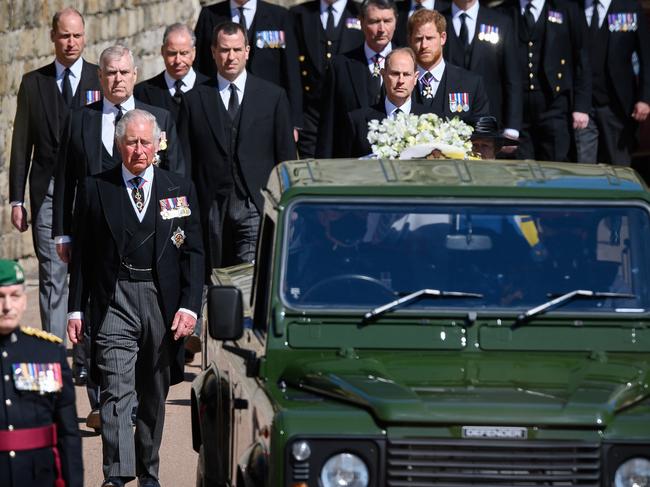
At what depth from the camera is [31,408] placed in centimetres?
734

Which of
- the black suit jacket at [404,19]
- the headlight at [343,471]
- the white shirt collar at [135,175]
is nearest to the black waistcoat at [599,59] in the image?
the black suit jacket at [404,19]

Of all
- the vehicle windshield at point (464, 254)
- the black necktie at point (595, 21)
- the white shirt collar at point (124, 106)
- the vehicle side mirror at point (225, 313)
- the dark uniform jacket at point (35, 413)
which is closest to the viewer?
the dark uniform jacket at point (35, 413)

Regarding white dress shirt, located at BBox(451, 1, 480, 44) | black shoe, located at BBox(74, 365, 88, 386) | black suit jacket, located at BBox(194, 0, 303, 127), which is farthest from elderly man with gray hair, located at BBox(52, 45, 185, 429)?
white dress shirt, located at BBox(451, 1, 480, 44)

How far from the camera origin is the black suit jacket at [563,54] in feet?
49.8

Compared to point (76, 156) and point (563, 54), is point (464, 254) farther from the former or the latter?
point (563, 54)

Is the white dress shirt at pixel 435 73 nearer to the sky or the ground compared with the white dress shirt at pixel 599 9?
nearer to the ground

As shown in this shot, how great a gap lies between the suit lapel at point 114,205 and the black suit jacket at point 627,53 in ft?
21.3

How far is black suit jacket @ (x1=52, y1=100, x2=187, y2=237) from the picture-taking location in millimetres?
11320

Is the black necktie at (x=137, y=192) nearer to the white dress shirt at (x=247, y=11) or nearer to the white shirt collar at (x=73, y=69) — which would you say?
the white shirt collar at (x=73, y=69)

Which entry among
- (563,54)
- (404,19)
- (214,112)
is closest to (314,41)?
(404,19)

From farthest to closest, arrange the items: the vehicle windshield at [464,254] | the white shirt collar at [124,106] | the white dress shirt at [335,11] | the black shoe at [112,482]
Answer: the white dress shirt at [335,11]
the white shirt collar at [124,106]
the black shoe at [112,482]
the vehicle windshield at [464,254]

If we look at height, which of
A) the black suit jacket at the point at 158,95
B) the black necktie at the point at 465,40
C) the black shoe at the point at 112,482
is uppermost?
the black necktie at the point at 465,40

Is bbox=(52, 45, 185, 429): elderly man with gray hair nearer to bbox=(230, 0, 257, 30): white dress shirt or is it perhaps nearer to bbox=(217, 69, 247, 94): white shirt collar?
bbox=(217, 69, 247, 94): white shirt collar

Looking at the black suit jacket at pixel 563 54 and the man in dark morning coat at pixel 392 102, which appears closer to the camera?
the man in dark morning coat at pixel 392 102
